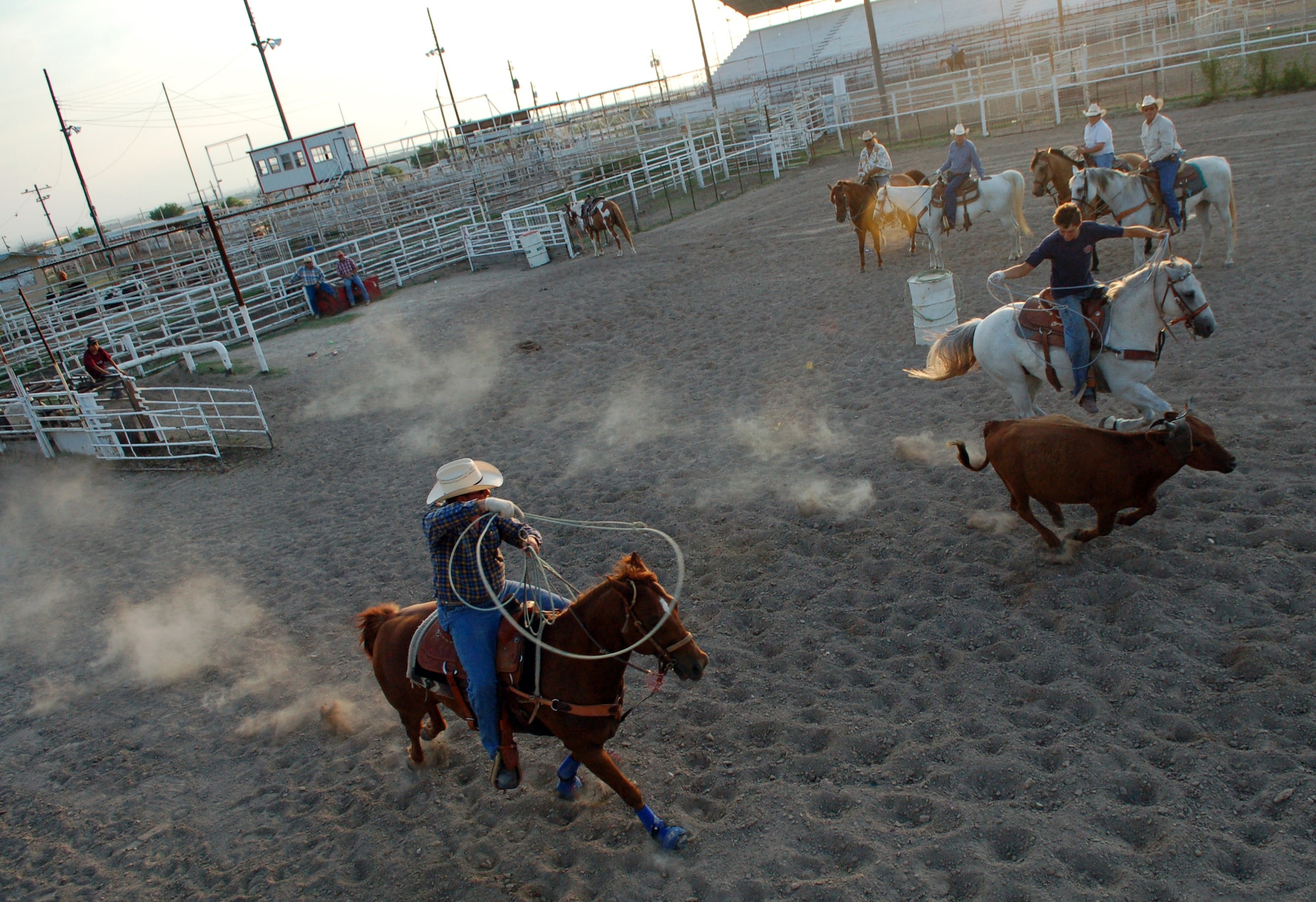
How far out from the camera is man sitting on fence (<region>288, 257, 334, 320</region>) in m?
19.4

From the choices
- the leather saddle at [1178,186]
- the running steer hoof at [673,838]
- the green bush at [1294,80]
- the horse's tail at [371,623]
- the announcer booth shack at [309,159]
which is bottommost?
the running steer hoof at [673,838]

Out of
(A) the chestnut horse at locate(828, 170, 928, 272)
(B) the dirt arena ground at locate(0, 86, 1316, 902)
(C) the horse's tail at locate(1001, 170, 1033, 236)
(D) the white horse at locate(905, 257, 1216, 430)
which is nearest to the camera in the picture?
(B) the dirt arena ground at locate(0, 86, 1316, 902)

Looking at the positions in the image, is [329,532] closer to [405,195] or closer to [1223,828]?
[1223,828]

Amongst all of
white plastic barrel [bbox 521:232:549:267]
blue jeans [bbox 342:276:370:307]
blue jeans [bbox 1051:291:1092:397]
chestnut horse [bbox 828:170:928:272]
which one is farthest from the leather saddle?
blue jeans [bbox 342:276:370:307]

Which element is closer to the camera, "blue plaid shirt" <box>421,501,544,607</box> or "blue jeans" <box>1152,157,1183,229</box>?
"blue plaid shirt" <box>421,501,544,607</box>

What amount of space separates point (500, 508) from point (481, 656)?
2.54 feet

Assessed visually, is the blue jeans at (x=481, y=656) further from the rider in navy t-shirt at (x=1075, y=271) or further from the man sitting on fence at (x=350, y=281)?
the man sitting on fence at (x=350, y=281)

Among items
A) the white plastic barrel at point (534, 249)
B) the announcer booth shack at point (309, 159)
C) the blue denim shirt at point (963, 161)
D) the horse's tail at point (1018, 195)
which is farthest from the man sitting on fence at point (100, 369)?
the announcer booth shack at point (309, 159)

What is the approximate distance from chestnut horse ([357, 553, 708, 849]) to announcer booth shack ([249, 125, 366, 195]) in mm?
39535

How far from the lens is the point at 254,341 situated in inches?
585

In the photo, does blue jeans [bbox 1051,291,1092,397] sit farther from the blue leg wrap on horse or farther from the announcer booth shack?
the announcer booth shack

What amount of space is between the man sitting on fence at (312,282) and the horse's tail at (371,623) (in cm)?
1684

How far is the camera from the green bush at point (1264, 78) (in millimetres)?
19062

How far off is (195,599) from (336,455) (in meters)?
3.47
